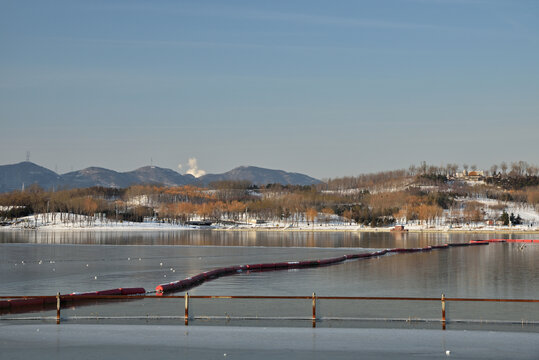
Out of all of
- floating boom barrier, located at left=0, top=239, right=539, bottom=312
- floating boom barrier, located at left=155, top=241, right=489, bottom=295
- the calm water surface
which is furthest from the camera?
floating boom barrier, located at left=155, top=241, right=489, bottom=295

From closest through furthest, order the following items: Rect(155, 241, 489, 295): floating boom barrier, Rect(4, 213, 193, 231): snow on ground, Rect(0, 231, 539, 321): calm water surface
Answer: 1. Rect(0, 231, 539, 321): calm water surface
2. Rect(155, 241, 489, 295): floating boom barrier
3. Rect(4, 213, 193, 231): snow on ground

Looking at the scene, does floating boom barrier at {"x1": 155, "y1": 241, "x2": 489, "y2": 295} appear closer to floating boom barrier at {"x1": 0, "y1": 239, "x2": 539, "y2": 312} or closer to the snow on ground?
floating boom barrier at {"x1": 0, "y1": 239, "x2": 539, "y2": 312}

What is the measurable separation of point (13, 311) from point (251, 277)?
18.6 metres

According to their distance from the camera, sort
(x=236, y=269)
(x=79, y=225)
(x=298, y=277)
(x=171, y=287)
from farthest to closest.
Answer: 1. (x=79, y=225)
2. (x=236, y=269)
3. (x=298, y=277)
4. (x=171, y=287)

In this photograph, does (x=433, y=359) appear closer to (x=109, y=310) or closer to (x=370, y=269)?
(x=109, y=310)

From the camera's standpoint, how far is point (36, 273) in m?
41.8

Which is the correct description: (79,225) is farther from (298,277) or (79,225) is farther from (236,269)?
(298,277)

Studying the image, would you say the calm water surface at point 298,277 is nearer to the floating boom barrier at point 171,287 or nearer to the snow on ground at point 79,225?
the floating boom barrier at point 171,287

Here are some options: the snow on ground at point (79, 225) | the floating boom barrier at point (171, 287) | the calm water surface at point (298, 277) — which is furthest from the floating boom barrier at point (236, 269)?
the snow on ground at point (79, 225)

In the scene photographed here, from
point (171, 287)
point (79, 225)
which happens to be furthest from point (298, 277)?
point (79, 225)

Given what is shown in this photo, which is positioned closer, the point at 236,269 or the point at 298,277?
the point at 298,277

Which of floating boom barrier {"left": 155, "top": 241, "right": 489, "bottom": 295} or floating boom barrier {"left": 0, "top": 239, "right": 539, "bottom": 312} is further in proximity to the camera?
floating boom barrier {"left": 155, "top": 241, "right": 489, "bottom": 295}

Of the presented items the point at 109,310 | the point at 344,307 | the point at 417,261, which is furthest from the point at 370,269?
the point at 109,310

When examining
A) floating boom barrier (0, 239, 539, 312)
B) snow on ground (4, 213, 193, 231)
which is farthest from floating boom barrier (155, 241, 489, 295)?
snow on ground (4, 213, 193, 231)
